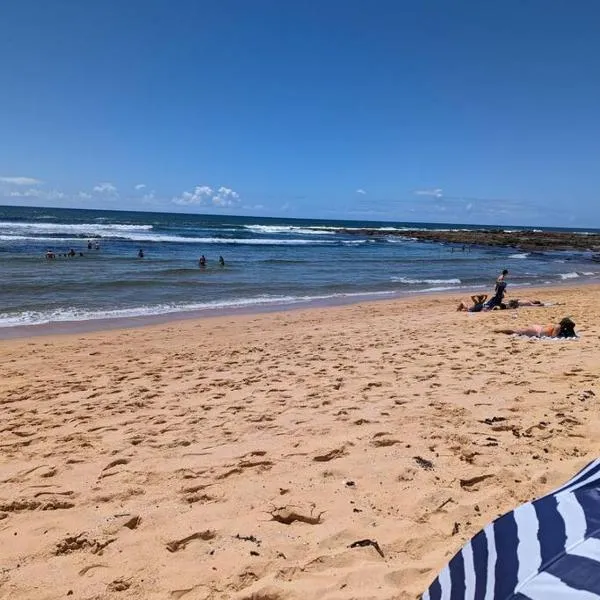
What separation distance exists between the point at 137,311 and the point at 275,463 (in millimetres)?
9750

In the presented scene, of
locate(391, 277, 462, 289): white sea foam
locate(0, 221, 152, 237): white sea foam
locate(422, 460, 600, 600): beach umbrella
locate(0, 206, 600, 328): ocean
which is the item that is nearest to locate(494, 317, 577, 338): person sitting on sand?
locate(422, 460, 600, 600): beach umbrella

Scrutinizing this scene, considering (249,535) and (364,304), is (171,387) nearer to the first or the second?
(249,535)

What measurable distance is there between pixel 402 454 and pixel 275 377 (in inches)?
106

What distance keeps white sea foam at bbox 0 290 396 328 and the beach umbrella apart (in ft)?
36.8

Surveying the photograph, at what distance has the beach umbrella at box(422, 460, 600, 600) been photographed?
1.43 meters

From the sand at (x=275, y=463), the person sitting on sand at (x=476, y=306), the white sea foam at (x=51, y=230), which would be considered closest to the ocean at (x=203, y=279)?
the person sitting on sand at (x=476, y=306)

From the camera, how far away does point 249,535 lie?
297 centimetres

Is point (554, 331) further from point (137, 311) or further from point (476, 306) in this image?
point (137, 311)

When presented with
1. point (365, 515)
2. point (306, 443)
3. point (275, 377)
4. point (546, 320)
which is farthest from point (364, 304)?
point (365, 515)

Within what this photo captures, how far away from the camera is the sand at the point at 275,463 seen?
272cm

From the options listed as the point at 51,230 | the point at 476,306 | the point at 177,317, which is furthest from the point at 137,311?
the point at 51,230

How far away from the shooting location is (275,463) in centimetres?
386

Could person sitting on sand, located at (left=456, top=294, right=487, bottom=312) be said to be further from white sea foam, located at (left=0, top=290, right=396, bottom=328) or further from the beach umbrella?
the beach umbrella

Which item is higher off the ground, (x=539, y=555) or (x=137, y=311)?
(x=539, y=555)
